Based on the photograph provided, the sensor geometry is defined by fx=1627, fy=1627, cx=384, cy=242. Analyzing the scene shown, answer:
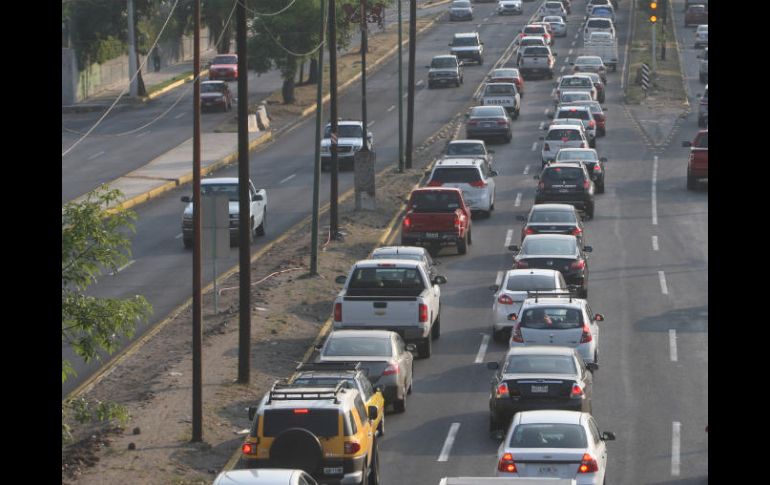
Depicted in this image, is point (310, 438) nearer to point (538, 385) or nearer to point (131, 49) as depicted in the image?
point (538, 385)

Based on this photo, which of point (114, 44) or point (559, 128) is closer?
point (559, 128)

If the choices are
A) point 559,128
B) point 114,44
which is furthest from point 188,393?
point 114,44

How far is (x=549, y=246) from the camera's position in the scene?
37125mm

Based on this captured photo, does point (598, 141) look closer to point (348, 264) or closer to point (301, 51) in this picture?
point (301, 51)

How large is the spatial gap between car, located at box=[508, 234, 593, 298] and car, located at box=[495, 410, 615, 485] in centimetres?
1445

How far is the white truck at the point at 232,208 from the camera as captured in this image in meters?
45.0

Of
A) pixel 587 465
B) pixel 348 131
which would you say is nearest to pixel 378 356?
pixel 587 465

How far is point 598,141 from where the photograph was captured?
66.1 m

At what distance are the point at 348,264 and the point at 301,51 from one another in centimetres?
3713

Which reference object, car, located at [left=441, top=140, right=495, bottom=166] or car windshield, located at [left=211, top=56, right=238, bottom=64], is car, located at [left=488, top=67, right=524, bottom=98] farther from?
car, located at [left=441, top=140, right=495, bottom=166]

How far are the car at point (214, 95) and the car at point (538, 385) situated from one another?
179 ft

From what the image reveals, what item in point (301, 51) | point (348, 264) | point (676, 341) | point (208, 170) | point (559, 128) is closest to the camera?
point (676, 341)

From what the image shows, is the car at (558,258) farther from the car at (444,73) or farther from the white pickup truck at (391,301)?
the car at (444,73)
